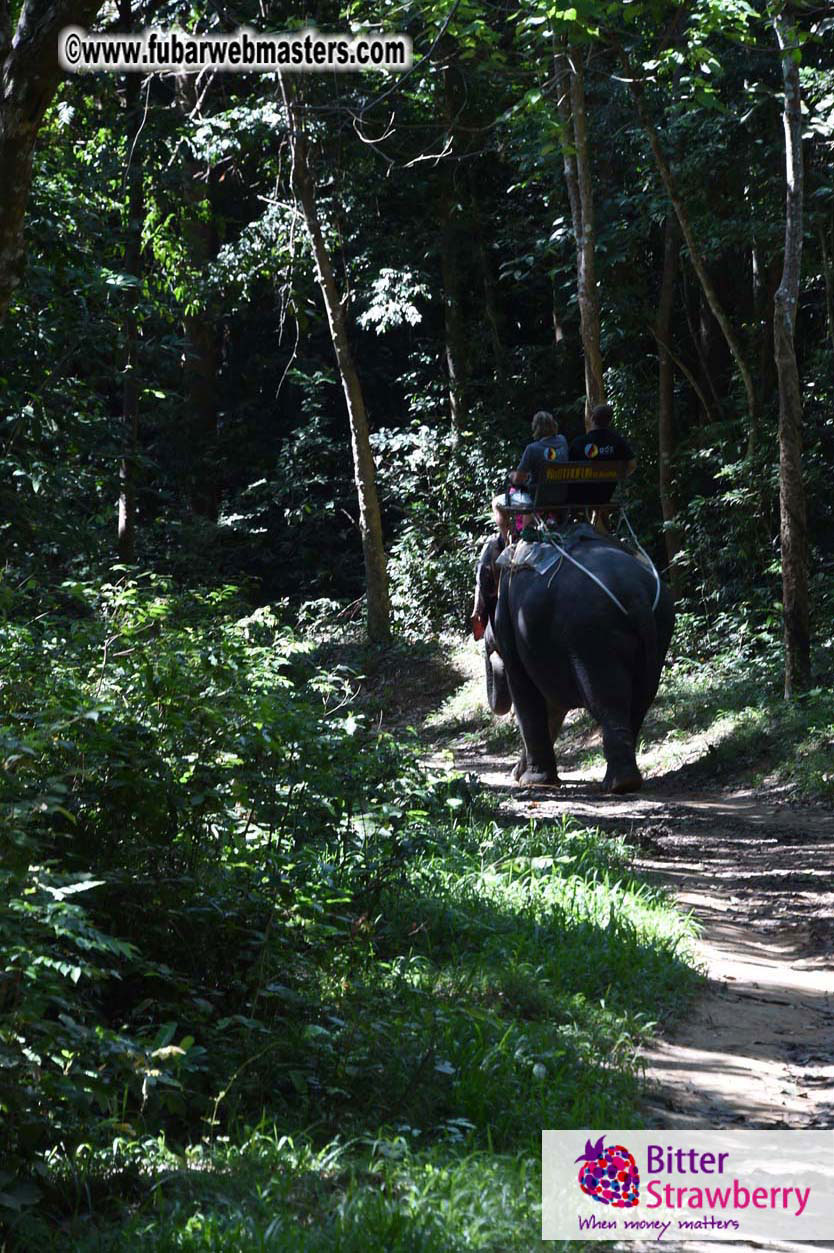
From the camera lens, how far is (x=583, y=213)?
16.2 metres

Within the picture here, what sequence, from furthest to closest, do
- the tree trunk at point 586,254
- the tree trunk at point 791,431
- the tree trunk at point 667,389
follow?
the tree trunk at point 667,389
the tree trunk at point 586,254
the tree trunk at point 791,431

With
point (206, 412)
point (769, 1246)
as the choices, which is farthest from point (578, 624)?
point (206, 412)

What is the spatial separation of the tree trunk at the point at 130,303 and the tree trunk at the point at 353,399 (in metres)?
Answer: 2.82

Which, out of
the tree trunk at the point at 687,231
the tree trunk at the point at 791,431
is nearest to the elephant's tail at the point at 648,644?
the tree trunk at the point at 791,431

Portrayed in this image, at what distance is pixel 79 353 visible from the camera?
13.0 meters

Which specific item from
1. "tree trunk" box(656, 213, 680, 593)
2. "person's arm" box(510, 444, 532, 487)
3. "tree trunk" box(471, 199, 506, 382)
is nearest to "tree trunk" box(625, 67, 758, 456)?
"tree trunk" box(656, 213, 680, 593)

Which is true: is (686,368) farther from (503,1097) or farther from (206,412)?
(503,1097)

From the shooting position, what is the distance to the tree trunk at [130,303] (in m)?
14.8

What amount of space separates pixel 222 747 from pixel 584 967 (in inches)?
71.1

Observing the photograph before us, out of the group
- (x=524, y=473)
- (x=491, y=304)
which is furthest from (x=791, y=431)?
(x=491, y=304)

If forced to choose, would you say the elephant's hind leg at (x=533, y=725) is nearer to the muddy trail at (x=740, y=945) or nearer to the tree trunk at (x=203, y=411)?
the muddy trail at (x=740, y=945)

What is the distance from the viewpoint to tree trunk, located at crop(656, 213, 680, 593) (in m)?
20.3

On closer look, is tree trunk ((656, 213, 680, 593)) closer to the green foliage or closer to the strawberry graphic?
the green foliage

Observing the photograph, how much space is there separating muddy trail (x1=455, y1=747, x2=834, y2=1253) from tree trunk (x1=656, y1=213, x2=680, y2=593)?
820cm
